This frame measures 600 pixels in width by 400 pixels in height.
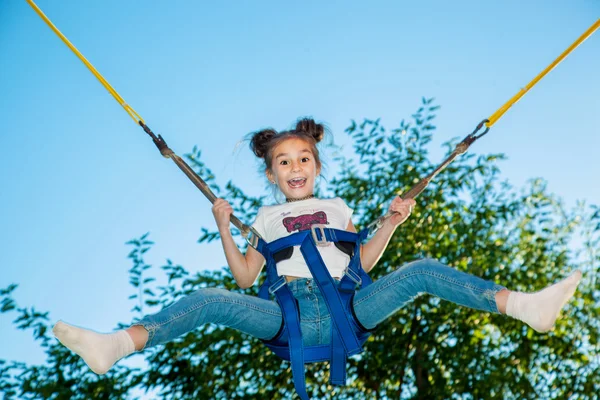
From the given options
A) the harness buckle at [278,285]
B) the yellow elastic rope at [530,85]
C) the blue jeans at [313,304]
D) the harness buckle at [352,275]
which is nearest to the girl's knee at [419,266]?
the blue jeans at [313,304]

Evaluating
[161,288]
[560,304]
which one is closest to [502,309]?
[560,304]

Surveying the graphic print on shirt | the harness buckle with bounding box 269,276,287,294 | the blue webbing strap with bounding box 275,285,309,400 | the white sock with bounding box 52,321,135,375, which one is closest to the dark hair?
the graphic print on shirt

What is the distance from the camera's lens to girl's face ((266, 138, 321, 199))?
140 inches

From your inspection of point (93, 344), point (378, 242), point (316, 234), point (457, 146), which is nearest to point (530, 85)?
point (457, 146)

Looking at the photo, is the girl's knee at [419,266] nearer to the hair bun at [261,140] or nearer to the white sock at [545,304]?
the white sock at [545,304]

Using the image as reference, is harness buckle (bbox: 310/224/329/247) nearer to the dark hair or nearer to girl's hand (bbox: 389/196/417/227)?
girl's hand (bbox: 389/196/417/227)

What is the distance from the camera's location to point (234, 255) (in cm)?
335

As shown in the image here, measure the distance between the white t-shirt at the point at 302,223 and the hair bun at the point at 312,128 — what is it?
16.4 inches

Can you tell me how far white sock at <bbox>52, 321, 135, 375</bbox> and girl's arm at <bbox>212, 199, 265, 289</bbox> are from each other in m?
0.70

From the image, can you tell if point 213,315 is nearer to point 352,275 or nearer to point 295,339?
point 295,339

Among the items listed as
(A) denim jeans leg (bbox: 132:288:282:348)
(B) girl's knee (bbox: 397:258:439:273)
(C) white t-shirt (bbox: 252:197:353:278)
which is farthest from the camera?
(C) white t-shirt (bbox: 252:197:353:278)

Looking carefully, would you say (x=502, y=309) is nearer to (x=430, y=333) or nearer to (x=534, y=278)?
(x=430, y=333)

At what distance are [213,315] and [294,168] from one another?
3.01 ft

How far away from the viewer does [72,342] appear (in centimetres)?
265
